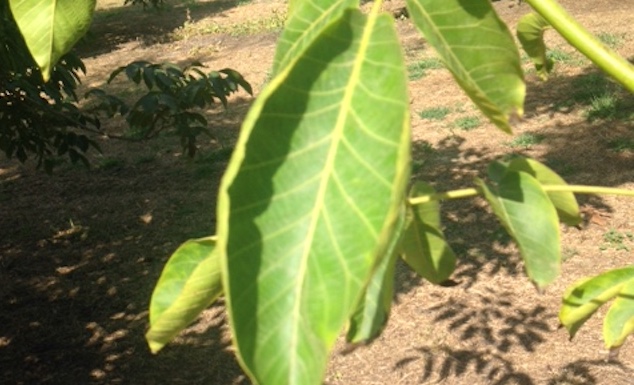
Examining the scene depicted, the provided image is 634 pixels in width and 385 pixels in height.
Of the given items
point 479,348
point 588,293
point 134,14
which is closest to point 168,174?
point 479,348

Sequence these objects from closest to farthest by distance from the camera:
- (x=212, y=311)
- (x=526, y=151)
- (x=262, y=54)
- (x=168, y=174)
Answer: (x=212, y=311)
(x=526, y=151)
(x=168, y=174)
(x=262, y=54)

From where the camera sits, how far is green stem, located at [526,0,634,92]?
0.56 meters

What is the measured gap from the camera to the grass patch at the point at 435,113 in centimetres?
657

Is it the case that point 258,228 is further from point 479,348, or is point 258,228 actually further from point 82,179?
point 82,179

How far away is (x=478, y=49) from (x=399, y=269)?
13.0ft

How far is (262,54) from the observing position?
9.20 m

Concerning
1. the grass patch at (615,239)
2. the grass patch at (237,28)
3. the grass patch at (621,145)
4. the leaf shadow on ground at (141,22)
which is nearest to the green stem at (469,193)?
the grass patch at (615,239)

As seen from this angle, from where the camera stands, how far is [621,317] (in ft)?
3.23

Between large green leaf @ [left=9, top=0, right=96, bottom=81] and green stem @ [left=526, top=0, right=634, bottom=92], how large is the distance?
35 cm

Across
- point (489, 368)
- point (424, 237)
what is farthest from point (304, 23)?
point (489, 368)

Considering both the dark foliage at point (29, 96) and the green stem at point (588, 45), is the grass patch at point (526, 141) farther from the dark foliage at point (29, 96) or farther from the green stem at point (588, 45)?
the green stem at point (588, 45)

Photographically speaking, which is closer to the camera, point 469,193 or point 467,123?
point 469,193

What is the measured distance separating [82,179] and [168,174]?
0.70 meters

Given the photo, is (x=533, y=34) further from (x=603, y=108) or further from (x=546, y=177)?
(x=603, y=108)
